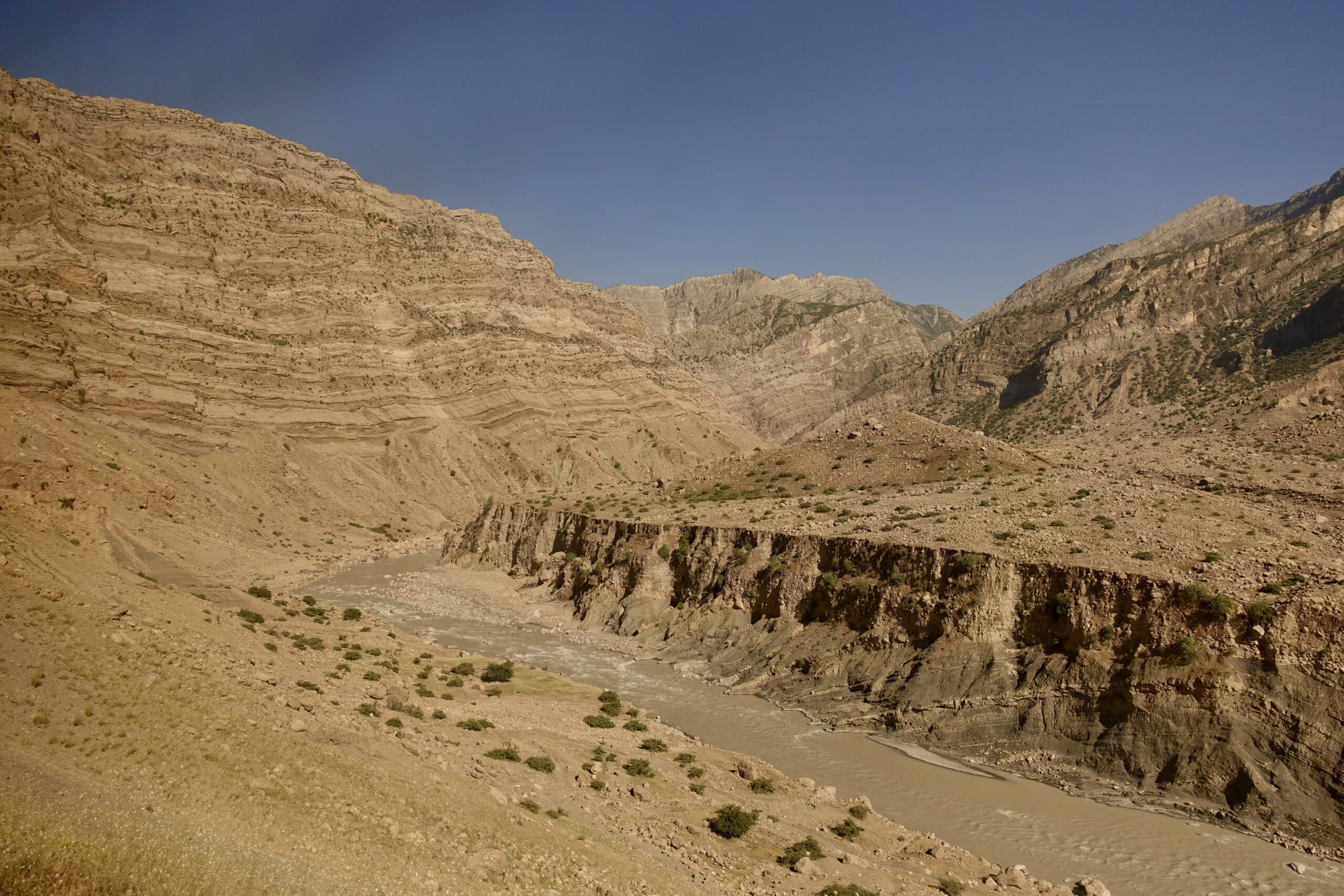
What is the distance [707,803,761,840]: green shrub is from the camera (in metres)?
14.3

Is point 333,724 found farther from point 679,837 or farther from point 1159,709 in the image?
point 1159,709

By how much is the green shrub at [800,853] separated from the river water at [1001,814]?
4.39 meters

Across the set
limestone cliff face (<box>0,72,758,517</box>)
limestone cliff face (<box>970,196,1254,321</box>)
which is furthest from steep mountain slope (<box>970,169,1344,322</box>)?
limestone cliff face (<box>0,72,758,517</box>)

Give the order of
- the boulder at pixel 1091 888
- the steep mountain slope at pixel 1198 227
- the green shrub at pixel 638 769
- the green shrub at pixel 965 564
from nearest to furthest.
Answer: the boulder at pixel 1091 888
the green shrub at pixel 638 769
the green shrub at pixel 965 564
the steep mountain slope at pixel 1198 227

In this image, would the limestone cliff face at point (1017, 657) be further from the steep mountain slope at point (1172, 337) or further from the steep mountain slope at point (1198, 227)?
the steep mountain slope at point (1198, 227)

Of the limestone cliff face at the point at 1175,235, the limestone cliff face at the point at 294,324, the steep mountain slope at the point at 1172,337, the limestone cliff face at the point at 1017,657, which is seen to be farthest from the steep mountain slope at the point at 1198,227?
the limestone cliff face at the point at 1017,657

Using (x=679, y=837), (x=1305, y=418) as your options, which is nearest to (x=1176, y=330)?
(x=1305, y=418)

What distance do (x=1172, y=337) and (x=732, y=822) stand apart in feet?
346

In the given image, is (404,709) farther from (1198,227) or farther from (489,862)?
(1198,227)

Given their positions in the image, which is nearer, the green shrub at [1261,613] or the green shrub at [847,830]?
the green shrub at [847,830]

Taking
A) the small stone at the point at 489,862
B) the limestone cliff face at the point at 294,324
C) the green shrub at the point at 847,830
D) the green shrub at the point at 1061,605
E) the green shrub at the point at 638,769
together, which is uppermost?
the limestone cliff face at the point at 294,324

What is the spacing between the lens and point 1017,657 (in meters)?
21.7

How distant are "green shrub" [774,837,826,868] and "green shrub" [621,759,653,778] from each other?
3.83 meters

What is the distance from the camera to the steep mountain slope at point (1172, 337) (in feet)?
Answer: 248
